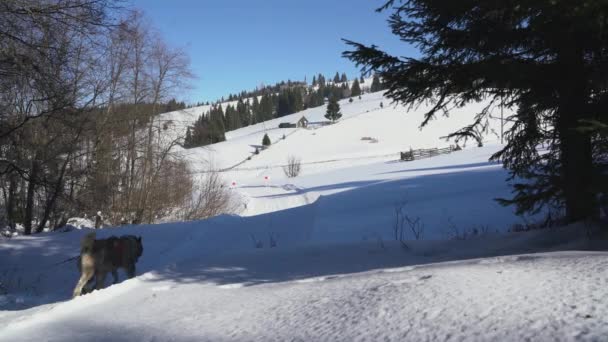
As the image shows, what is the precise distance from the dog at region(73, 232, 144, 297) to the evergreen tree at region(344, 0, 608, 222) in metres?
5.01

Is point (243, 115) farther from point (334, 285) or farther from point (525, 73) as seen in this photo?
point (334, 285)

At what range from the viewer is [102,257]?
6660 mm

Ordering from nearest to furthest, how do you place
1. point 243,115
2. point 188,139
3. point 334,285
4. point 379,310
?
point 379,310, point 334,285, point 188,139, point 243,115

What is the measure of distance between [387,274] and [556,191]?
3618 mm

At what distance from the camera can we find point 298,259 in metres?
5.99

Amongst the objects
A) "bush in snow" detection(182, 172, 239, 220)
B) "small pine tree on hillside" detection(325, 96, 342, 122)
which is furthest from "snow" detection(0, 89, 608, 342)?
"small pine tree on hillside" detection(325, 96, 342, 122)

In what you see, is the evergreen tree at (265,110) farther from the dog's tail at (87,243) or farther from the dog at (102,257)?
the dog's tail at (87,243)

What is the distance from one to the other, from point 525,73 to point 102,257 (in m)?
6.88

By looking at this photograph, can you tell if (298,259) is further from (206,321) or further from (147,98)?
(147,98)

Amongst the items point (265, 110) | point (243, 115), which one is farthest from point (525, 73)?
point (265, 110)

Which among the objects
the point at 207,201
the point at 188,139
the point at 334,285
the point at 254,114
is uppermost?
the point at 254,114

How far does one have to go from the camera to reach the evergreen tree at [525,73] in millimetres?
5105

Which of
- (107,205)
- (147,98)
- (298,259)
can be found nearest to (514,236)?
(298,259)

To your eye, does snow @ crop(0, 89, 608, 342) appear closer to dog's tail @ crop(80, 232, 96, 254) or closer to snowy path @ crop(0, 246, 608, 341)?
snowy path @ crop(0, 246, 608, 341)
